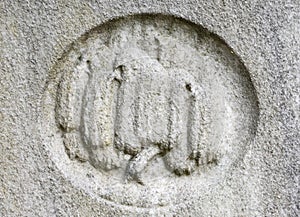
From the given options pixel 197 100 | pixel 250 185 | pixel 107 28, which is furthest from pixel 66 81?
pixel 250 185

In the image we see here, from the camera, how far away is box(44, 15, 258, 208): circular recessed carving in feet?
3.79

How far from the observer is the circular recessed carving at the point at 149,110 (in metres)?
1.15

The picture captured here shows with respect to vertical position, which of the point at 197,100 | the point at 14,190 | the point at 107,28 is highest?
the point at 107,28

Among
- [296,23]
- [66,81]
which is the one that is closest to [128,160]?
[66,81]

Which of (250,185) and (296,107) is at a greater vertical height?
(296,107)

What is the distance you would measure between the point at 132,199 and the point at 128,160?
7cm

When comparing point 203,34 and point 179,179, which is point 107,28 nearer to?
point 203,34

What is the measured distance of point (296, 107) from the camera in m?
1.15

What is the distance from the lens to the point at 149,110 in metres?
1.15

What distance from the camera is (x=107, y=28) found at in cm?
117

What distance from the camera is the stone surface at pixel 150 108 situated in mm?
1148

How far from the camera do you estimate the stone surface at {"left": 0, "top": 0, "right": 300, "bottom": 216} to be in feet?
3.77

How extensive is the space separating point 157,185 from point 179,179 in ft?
0.14

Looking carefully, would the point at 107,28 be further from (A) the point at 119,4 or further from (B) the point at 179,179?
(B) the point at 179,179
